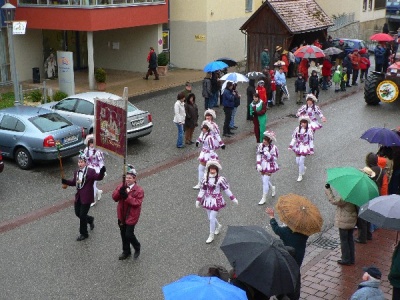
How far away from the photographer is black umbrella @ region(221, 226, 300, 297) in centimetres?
644

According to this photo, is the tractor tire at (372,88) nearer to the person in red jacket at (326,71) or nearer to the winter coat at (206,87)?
the person in red jacket at (326,71)

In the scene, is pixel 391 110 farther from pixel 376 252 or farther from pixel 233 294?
pixel 233 294

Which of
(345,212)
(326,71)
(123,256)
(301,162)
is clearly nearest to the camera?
(345,212)

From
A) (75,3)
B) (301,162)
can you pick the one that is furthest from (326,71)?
(301,162)

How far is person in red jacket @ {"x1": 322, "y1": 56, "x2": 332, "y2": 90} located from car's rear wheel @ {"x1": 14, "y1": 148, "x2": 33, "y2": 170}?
13799 millimetres

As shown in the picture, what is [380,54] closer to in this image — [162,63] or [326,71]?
[326,71]

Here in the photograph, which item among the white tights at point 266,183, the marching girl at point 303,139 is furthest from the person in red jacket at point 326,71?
the white tights at point 266,183

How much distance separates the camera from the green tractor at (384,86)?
813 inches

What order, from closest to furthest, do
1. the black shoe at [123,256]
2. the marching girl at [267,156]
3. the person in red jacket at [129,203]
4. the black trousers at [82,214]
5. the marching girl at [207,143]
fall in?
the person in red jacket at [129,203]
the black shoe at [123,256]
the black trousers at [82,214]
the marching girl at [267,156]
the marching girl at [207,143]

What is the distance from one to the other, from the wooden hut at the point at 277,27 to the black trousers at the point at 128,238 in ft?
61.7

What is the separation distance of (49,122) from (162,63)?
12.7 metres

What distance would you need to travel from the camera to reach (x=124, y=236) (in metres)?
9.56

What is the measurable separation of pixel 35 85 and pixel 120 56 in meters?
5.62

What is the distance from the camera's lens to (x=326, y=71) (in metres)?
24.1
